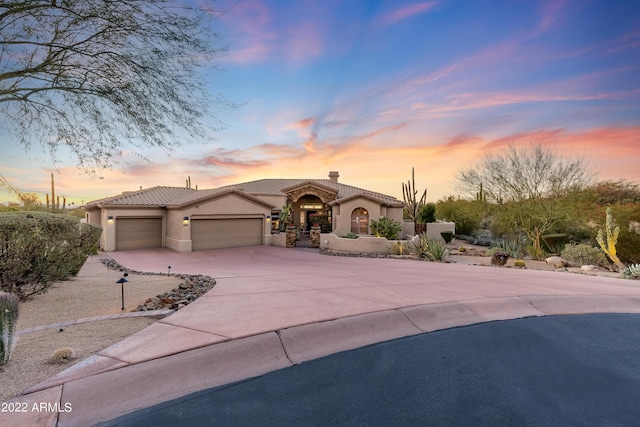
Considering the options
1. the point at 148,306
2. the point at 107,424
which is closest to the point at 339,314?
the point at 107,424

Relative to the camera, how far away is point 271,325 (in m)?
4.84

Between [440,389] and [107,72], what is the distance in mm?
8181

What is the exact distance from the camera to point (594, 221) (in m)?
18.9

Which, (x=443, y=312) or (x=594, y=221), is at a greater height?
(x=594, y=221)

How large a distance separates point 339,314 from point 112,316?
4.21 metres

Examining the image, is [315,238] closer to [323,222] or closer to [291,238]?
[291,238]

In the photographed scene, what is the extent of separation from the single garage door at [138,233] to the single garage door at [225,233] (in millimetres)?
3474

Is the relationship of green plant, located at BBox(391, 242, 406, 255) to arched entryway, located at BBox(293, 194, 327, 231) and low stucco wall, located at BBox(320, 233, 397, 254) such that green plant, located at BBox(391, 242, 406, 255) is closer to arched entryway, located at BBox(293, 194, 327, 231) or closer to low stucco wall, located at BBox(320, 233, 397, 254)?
low stucco wall, located at BBox(320, 233, 397, 254)

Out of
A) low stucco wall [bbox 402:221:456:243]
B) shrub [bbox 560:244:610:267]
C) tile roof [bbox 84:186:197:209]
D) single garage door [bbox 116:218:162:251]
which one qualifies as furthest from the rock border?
low stucco wall [bbox 402:221:456:243]

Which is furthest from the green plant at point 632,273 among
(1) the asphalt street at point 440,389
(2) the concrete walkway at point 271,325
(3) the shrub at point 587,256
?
(1) the asphalt street at point 440,389

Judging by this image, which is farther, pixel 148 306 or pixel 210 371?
pixel 148 306

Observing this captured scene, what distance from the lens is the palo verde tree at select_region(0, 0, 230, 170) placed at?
588 cm

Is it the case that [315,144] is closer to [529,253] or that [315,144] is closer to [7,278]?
[529,253]

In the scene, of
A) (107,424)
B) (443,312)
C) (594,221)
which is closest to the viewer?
(107,424)
